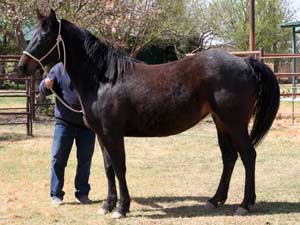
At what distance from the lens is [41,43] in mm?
5480

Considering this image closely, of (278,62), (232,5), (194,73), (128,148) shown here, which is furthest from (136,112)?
(232,5)

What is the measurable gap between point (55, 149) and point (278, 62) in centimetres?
2601

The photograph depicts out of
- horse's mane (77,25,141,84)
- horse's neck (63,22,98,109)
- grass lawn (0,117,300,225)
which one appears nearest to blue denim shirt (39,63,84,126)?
horse's neck (63,22,98,109)

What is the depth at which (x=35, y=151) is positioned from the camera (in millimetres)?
10156

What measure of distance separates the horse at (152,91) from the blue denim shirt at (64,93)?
40cm

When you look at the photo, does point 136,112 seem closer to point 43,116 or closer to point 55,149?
point 55,149

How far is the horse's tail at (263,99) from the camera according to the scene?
18.2ft

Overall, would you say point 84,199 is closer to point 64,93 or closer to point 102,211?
point 102,211

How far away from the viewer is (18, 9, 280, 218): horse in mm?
5422

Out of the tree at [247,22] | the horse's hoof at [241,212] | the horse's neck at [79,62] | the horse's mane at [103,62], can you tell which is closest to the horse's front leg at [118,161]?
the horse's neck at [79,62]

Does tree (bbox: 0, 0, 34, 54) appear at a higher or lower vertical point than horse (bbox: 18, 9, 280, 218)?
higher

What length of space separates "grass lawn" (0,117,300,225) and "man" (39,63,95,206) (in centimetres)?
20

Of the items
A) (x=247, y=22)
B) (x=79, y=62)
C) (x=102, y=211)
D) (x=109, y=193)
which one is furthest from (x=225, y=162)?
(x=247, y=22)

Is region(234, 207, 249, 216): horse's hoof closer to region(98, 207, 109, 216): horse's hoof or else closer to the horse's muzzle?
region(98, 207, 109, 216): horse's hoof
